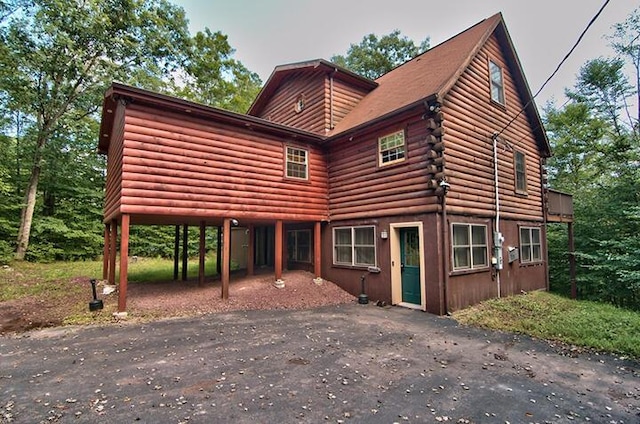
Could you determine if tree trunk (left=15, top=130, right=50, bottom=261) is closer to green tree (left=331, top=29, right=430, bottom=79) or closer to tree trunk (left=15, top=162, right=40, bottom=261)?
tree trunk (left=15, top=162, right=40, bottom=261)

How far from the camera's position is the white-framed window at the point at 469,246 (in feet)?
28.1

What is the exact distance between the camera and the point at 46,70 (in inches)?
583

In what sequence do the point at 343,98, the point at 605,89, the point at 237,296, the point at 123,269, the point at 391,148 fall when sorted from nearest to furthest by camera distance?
the point at 123,269 < the point at 237,296 < the point at 391,148 < the point at 343,98 < the point at 605,89

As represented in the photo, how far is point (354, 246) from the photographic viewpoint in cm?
1035

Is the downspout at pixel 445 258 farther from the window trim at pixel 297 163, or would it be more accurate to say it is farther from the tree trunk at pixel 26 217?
the tree trunk at pixel 26 217

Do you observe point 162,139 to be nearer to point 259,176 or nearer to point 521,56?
point 259,176

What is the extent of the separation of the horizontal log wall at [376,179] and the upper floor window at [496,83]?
13.9 ft

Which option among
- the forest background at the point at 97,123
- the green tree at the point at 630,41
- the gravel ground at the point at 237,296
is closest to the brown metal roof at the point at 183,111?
the gravel ground at the point at 237,296

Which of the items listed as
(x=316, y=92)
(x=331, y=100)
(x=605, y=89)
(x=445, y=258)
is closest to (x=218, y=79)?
(x=316, y=92)

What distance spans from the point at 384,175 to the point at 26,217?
54.6 ft

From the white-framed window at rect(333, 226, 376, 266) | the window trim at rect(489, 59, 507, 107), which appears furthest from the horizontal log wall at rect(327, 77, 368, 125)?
the window trim at rect(489, 59, 507, 107)

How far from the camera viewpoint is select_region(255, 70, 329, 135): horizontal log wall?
12.9 meters

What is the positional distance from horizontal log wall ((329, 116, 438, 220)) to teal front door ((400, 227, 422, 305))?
2.40 ft

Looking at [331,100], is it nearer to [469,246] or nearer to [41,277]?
[469,246]
